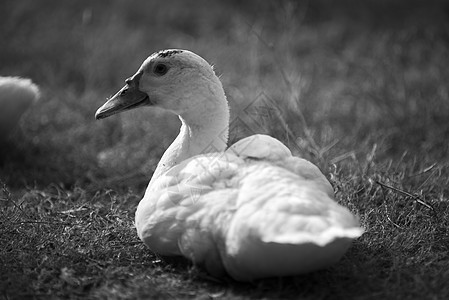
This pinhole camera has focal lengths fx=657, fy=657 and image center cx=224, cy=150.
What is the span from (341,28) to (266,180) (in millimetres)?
4772

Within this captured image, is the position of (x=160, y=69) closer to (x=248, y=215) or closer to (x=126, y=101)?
(x=126, y=101)

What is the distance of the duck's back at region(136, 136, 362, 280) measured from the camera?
7.61 feet

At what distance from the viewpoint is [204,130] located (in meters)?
3.09

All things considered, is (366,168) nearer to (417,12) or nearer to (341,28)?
(341,28)

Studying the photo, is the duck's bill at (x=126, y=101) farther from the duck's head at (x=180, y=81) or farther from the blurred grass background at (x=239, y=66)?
the blurred grass background at (x=239, y=66)

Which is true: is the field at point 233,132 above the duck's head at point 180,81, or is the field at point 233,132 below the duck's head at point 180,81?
below

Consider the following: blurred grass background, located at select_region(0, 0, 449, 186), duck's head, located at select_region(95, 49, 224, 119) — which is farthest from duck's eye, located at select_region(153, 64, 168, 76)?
blurred grass background, located at select_region(0, 0, 449, 186)

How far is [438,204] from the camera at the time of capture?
349 cm

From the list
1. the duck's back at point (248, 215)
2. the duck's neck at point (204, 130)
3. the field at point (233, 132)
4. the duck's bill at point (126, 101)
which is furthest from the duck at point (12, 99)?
the duck's back at point (248, 215)

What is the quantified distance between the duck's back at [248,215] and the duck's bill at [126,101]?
1.62ft

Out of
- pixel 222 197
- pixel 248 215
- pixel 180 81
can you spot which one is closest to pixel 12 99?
pixel 180 81

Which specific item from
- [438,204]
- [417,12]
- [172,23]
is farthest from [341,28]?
[438,204]

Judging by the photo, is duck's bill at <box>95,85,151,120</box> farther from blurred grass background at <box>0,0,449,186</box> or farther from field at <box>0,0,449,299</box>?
blurred grass background at <box>0,0,449,186</box>

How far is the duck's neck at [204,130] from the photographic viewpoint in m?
3.07
